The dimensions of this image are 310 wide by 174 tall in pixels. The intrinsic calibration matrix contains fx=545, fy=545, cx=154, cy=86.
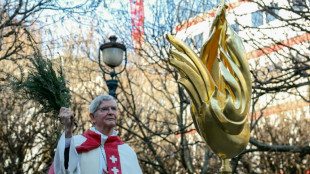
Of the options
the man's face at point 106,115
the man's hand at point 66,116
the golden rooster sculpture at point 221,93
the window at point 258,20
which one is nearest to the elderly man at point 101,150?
the man's face at point 106,115

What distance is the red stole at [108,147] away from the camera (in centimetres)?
508

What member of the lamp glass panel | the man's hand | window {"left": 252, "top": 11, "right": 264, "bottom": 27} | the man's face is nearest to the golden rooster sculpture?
the man's hand

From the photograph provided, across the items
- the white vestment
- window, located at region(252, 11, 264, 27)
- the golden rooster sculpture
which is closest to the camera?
the golden rooster sculpture

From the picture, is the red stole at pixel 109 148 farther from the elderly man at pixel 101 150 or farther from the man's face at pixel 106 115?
the man's face at pixel 106 115

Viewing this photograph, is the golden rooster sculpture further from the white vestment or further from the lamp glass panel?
the lamp glass panel

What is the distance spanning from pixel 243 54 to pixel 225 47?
0.16 metres

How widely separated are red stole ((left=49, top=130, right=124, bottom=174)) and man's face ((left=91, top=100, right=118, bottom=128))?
0.12 metres

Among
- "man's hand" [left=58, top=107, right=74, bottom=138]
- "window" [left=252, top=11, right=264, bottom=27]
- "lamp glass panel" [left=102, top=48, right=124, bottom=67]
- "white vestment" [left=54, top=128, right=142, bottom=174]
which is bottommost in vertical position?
"white vestment" [left=54, top=128, right=142, bottom=174]

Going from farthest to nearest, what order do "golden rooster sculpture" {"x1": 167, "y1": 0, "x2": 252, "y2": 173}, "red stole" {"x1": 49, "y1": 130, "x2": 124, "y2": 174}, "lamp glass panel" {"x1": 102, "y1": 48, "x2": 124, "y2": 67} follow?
"lamp glass panel" {"x1": 102, "y1": 48, "x2": 124, "y2": 67} → "red stole" {"x1": 49, "y1": 130, "x2": 124, "y2": 174} → "golden rooster sculpture" {"x1": 167, "y1": 0, "x2": 252, "y2": 173}

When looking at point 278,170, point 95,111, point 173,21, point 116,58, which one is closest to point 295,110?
point 278,170

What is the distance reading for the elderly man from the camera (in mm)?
4890

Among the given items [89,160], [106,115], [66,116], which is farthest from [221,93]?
[89,160]

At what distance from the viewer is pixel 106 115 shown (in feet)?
16.8

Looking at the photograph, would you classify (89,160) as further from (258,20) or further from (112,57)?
(258,20)
